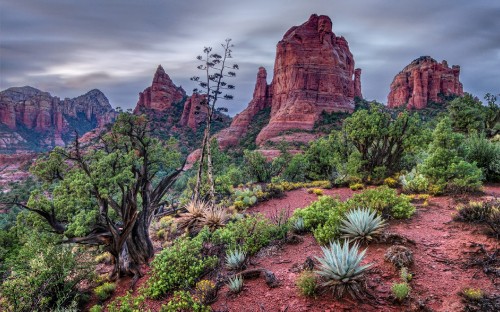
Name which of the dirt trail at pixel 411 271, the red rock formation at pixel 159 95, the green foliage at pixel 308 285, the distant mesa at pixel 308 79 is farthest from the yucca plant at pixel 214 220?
the red rock formation at pixel 159 95

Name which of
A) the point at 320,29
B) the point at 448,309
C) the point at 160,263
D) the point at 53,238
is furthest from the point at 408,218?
the point at 320,29

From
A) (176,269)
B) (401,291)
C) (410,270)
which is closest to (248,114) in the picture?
(176,269)

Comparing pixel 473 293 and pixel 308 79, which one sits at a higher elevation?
pixel 308 79

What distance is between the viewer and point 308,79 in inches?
3169

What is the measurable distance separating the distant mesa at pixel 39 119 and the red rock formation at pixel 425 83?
12488 centimetres

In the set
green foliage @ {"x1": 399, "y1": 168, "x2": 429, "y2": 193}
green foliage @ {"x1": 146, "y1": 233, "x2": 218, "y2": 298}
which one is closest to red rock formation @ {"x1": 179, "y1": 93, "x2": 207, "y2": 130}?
green foliage @ {"x1": 399, "y1": 168, "x2": 429, "y2": 193}

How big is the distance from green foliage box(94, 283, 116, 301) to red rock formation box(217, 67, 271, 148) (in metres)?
66.8

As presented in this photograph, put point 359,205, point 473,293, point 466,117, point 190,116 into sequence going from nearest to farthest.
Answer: point 473,293, point 359,205, point 466,117, point 190,116

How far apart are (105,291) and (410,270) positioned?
287 inches

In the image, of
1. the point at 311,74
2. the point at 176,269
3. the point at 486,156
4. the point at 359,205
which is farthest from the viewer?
the point at 311,74

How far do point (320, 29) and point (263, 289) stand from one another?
8888cm

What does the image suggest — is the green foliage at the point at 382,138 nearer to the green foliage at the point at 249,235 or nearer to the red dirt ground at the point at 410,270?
the red dirt ground at the point at 410,270

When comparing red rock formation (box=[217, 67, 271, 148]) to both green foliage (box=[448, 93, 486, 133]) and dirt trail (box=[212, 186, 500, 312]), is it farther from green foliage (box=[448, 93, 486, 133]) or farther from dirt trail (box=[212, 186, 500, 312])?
dirt trail (box=[212, 186, 500, 312])

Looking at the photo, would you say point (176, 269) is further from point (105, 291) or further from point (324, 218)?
point (324, 218)
